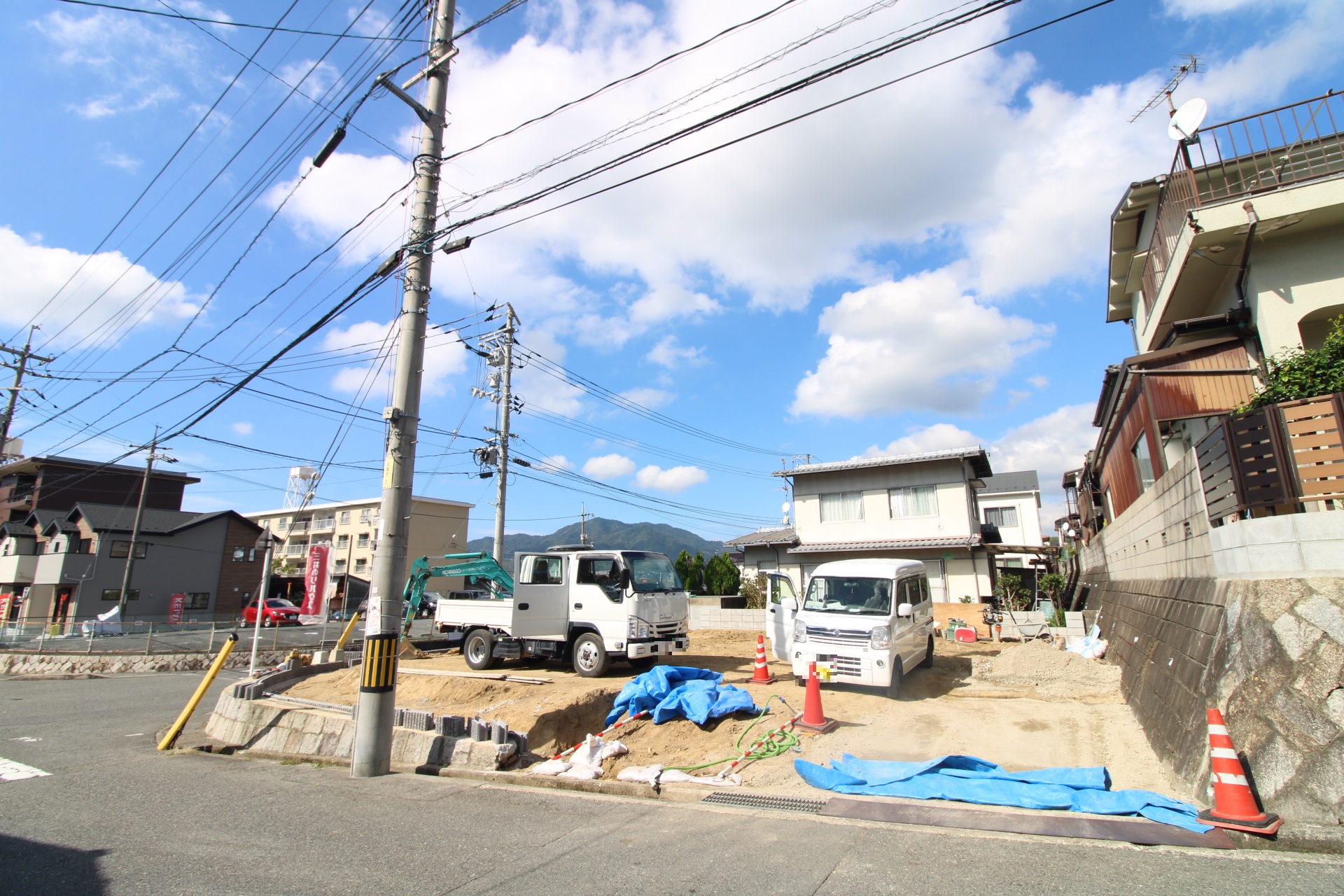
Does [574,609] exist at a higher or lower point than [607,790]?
higher

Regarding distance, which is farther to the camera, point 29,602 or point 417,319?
point 29,602

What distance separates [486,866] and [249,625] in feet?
127

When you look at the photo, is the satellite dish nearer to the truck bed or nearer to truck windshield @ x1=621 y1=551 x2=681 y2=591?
truck windshield @ x1=621 y1=551 x2=681 y2=591

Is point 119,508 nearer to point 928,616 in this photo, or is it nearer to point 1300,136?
point 928,616

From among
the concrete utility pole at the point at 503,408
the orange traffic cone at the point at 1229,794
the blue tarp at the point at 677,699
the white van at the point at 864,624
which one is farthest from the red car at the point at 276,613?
the orange traffic cone at the point at 1229,794

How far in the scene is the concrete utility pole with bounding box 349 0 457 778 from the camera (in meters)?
7.22

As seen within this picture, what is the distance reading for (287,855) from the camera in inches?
178

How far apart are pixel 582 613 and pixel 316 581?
5.32 metres

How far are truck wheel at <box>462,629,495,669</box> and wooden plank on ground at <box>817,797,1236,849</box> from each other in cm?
948

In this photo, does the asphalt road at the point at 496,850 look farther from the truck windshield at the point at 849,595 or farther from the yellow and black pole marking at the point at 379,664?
the truck windshield at the point at 849,595

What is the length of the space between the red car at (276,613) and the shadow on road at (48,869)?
34.6 meters

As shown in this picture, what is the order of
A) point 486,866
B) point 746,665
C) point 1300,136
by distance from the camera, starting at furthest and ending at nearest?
1. point 746,665
2. point 1300,136
3. point 486,866

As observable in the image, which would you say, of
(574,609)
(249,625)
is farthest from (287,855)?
(249,625)

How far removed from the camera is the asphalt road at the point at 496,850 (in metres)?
3.82
